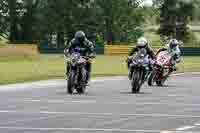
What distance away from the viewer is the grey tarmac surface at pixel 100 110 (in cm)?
1373

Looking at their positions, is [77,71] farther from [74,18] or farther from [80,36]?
[74,18]

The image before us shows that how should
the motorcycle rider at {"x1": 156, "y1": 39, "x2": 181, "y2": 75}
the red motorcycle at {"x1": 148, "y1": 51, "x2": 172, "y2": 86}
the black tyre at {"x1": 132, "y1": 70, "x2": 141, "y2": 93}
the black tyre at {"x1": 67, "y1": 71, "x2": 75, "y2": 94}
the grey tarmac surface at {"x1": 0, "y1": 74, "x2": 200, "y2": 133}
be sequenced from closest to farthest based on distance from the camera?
the grey tarmac surface at {"x1": 0, "y1": 74, "x2": 200, "y2": 133}, the black tyre at {"x1": 67, "y1": 71, "x2": 75, "y2": 94}, the black tyre at {"x1": 132, "y1": 70, "x2": 141, "y2": 93}, the red motorcycle at {"x1": 148, "y1": 51, "x2": 172, "y2": 86}, the motorcycle rider at {"x1": 156, "y1": 39, "x2": 181, "y2": 75}

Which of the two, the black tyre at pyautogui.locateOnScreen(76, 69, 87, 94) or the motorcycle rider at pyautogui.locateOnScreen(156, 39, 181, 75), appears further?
the motorcycle rider at pyautogui.locateOnScreen(156, 39, 181, 75)

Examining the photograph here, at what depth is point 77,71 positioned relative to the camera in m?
24.0

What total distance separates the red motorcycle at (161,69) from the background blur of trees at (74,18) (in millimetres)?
55826

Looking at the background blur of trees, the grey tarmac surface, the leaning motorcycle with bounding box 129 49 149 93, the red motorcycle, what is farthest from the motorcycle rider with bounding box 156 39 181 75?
the background blur of trees

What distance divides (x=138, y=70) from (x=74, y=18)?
→ 218 feet

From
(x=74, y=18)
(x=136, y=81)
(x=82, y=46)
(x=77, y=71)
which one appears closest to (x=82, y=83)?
(x=77, y=71)

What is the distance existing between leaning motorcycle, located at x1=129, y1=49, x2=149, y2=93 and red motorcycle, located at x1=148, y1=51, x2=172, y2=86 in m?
4.04

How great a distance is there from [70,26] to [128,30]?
34.1 feet

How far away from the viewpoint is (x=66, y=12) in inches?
3578

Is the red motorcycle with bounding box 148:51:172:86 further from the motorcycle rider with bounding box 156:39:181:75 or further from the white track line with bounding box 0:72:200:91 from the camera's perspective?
the white track line with bounding box 0:72:200:91

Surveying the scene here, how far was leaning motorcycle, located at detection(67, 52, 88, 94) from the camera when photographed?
2381cm

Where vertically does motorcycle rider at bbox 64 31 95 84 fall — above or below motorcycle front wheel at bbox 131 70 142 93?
above
